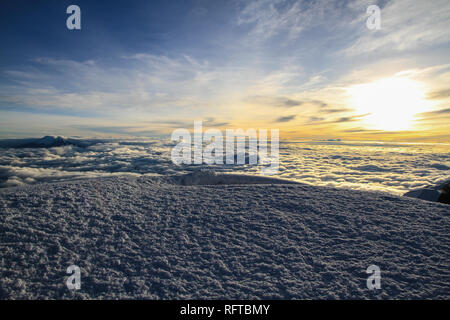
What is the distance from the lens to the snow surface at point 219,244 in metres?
1.55

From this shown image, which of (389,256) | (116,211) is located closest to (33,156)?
(116,211)

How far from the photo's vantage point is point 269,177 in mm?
4520

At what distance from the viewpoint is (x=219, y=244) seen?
6.59ft

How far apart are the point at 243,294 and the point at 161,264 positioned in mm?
727

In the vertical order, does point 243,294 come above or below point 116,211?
below

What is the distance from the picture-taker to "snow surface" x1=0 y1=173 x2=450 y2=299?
5.08 feet

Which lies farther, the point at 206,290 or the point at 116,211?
the point at 116,211

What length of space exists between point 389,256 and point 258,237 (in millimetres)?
1167
